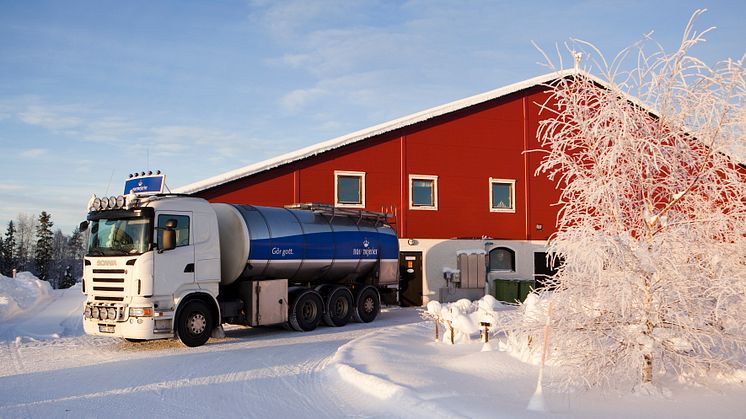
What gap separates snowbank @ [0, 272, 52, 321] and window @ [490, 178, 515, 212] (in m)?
18.7

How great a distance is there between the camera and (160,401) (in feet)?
28.6

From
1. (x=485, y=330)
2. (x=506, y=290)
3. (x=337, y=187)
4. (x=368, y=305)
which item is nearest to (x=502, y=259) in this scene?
(x=506, y=290)

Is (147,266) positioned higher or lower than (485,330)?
higher

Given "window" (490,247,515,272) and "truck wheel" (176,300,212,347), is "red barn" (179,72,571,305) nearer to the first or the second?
"window" (490,247,515,272)

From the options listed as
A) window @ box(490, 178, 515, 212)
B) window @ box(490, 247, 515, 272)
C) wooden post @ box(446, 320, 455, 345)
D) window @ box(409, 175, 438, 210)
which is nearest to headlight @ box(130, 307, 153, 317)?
wooden post @ box(446, 320, 455, 345)

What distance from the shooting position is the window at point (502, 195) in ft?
93.9

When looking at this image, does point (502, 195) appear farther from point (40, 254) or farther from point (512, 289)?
point (40, 254)

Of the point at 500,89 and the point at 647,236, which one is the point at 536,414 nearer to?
the point at 647,236

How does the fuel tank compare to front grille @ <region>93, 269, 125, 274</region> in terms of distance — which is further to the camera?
the fuel tank

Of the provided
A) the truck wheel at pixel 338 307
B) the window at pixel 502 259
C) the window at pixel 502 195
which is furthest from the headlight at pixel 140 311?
the window at pixel 502 195

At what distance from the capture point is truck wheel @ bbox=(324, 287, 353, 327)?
18.9 metres

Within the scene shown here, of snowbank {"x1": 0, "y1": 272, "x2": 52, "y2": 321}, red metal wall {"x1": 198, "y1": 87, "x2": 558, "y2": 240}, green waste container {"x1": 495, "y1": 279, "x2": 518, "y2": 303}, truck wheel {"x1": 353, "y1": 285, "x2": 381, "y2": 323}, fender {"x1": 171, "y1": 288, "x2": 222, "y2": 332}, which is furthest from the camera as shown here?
green waste container {"x1": 495, "y1": 279, "x2": 518, "y2": 303}

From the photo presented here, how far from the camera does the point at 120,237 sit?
1392cm

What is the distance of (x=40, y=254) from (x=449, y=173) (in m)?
60.4
